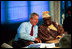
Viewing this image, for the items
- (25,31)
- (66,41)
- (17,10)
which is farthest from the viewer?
(17,10)

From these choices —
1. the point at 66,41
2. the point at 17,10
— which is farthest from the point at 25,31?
the point at 66,41

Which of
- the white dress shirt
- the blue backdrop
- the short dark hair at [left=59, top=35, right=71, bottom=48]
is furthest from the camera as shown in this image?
the blue backdrop

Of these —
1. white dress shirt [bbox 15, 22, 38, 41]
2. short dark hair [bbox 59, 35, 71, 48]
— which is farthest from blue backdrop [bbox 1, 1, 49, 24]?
Answer: short dark hair [bbox 59, 35, 71, 48]

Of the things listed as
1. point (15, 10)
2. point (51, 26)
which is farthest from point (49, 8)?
point (15, 10)

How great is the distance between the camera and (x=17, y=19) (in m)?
3.24

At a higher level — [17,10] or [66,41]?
[17,10]

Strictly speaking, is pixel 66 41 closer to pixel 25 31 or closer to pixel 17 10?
pixel 25 31

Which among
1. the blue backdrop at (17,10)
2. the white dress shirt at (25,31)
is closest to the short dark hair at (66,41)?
the white dress shirt at (25,31)

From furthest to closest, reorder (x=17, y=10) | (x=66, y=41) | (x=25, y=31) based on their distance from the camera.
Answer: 1. (x=17, y=10)
2. (x=25, y=31)
3. (x=66, y=41)

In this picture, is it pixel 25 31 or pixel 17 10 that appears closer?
pixel 25 31

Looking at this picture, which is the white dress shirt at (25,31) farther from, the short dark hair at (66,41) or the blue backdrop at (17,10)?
the short dark hair at (66,41)

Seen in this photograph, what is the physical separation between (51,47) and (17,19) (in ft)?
3.64

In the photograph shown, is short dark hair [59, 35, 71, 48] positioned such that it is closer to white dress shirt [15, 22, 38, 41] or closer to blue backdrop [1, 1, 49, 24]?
white dress shirt [15, 22, 38, 41]

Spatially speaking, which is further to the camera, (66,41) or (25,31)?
(25,31)
